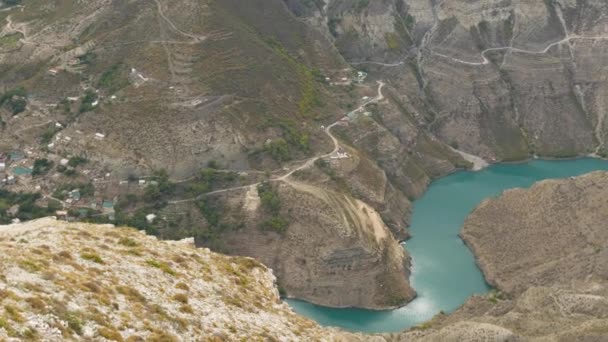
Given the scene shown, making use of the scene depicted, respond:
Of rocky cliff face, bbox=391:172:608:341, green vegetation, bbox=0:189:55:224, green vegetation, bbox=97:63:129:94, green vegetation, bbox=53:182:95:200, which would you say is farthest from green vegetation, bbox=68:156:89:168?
rocky cliff face, bbox=391:172:608:341

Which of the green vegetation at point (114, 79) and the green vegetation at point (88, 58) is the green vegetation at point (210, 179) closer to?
the green vegetation at point (114, 79)

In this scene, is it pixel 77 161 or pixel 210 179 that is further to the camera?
pixel 210 179

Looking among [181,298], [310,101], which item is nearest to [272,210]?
[310,101]

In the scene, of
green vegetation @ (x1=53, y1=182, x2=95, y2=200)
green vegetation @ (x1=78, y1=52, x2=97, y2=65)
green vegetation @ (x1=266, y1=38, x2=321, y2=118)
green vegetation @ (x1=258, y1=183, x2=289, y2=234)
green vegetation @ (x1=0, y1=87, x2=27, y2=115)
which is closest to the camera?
green vegetation @ (x1=258, y1=183, x2=289, y2=234)

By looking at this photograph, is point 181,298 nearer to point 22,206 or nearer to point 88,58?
point 22,206

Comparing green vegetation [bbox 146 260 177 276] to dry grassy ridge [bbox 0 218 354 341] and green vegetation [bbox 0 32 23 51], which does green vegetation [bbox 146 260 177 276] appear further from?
green vegetation [bbox 0 32 23 51]
